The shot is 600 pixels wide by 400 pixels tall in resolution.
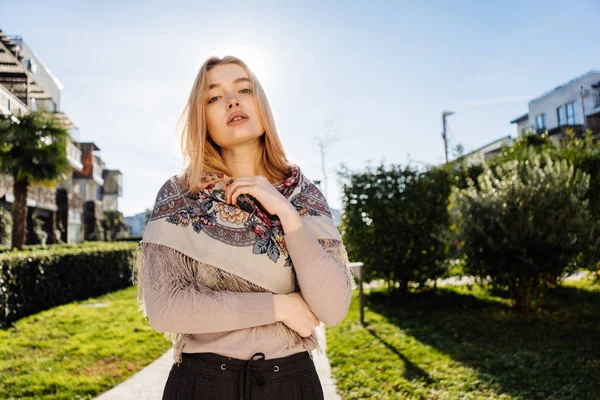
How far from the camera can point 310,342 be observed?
6.26ft

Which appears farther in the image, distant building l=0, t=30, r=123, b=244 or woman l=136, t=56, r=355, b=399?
distant building l=0, t=30, r=123, b=244

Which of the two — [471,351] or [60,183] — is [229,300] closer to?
[471,351]

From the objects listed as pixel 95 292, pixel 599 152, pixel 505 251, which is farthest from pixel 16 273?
pixel 599 152

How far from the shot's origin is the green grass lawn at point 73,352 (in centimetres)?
548

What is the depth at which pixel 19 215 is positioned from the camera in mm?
16156

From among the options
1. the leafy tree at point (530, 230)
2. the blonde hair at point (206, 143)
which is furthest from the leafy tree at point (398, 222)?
the blonde hair at point (206, 143)

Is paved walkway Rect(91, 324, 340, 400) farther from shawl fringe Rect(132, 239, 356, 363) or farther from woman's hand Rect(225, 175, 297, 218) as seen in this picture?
woman's hand Rect(225, 175, 297, 218)

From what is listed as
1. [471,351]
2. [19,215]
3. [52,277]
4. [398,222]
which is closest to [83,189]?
[19,215]

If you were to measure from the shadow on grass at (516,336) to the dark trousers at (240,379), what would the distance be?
398 cm

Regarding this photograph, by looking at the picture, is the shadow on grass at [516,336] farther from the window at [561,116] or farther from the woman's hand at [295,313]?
the window at [561,116]

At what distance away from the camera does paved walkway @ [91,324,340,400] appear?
5.16 metres

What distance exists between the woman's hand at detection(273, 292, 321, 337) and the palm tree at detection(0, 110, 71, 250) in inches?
632

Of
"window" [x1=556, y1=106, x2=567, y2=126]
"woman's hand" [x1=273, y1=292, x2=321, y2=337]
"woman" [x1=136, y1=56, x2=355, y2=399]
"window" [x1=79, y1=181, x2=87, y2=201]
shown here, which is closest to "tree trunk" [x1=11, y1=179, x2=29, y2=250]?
"woman" [x1=136, y1=56, x2=355, y2=399]

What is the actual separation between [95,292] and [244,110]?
13107mm
